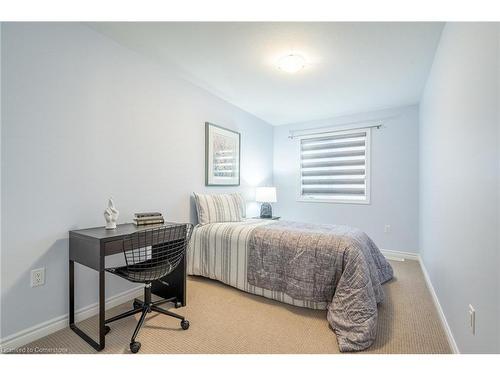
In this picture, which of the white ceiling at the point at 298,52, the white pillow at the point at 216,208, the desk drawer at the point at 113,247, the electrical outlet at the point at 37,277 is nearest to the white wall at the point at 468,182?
the white ceiling at the point at 298,52

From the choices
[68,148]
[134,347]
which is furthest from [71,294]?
[68,148]

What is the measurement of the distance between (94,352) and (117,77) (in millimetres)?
2207

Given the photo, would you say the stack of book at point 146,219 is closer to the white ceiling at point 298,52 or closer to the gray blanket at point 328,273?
the gray blanket at point 328,273

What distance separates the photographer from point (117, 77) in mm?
2264

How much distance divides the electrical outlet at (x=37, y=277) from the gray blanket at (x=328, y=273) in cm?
166

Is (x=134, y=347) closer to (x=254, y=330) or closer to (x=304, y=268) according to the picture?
(x=254, y=330)

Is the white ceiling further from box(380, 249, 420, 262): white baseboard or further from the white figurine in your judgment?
box(380, 249, 420, 262): white baseboard

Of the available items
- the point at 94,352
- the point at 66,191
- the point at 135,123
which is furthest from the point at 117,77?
the point at 94,352

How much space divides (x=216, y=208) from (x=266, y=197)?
1.30 meters

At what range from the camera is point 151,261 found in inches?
77.7

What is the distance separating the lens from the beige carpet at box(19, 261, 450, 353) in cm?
164

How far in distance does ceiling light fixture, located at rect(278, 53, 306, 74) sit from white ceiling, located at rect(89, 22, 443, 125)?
60 mm

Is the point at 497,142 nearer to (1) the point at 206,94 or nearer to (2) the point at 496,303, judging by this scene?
(2) the point at 496,303

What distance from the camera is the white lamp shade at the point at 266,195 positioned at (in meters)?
4.20
